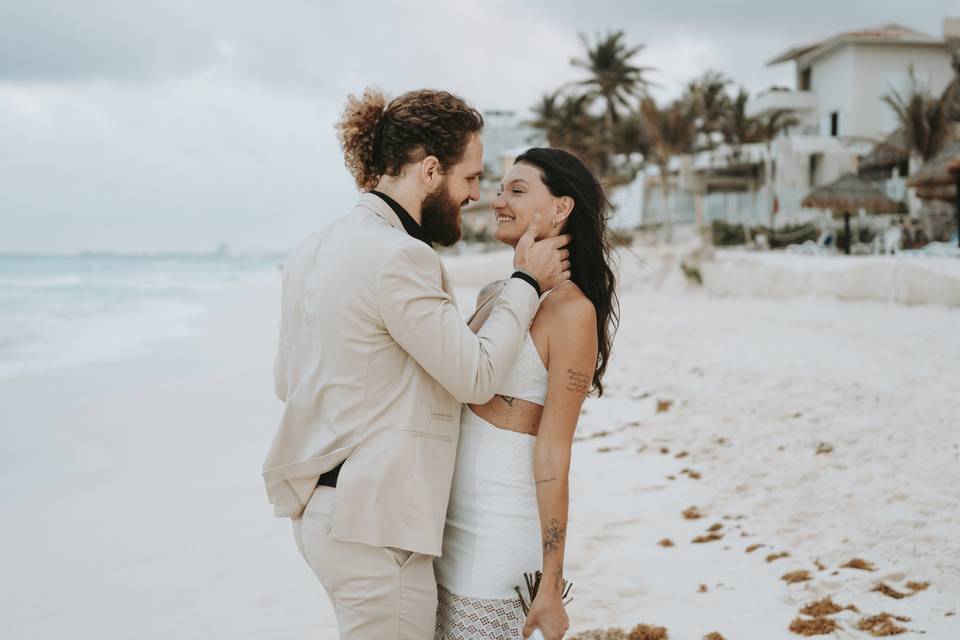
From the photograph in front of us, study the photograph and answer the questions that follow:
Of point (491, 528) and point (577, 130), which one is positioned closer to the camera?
point (491, 528)

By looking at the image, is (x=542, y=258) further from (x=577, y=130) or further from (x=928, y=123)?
(x=577, y=130)

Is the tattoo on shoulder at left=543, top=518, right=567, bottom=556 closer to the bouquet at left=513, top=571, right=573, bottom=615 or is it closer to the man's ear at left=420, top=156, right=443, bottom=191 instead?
the bouquet at left=513, top=571, right=573, bottom=615

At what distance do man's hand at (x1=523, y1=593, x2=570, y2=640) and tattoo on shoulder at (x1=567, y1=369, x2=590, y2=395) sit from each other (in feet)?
1.71

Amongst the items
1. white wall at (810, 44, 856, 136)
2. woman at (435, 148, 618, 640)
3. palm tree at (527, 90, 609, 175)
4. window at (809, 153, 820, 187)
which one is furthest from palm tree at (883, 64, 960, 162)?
woman at (435, 148, 618, 640)

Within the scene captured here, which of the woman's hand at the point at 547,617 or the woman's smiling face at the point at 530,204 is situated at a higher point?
the woman's smiling face at the point at 530,204

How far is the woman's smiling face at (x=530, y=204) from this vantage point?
7.51 ft

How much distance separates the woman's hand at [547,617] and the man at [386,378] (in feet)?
0.82

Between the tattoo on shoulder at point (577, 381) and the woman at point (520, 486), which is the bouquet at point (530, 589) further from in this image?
the tattoo on shoulder at point (577, 381)

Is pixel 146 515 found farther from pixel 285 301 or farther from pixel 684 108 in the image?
pixel 684 108

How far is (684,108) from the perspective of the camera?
35844 millimetres

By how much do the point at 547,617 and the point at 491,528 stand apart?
0.26m

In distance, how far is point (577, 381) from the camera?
2.10m

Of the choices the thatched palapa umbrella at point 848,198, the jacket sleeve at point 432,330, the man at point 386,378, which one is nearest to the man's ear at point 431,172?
the man at point 386,378

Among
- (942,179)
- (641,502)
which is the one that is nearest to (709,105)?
(942,179)
